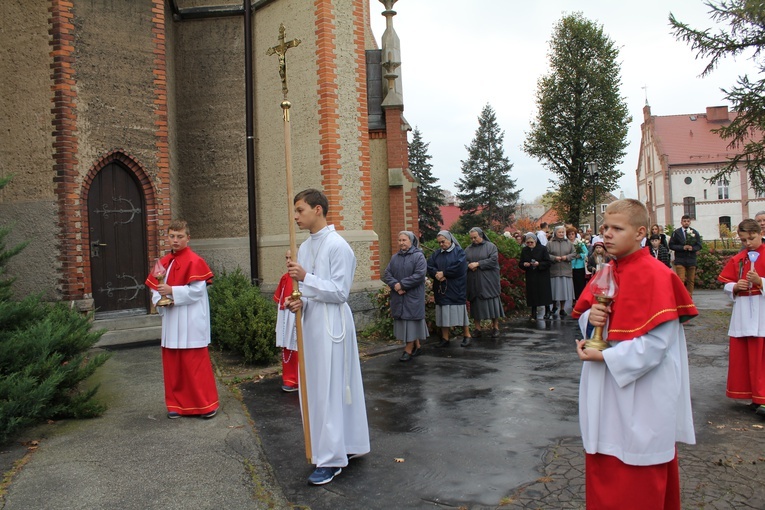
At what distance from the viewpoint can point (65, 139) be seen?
940 centimetres

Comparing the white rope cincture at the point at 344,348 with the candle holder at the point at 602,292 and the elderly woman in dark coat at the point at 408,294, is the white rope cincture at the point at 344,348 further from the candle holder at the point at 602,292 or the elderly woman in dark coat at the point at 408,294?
the elderly woman in dark coat at the point at 408,294

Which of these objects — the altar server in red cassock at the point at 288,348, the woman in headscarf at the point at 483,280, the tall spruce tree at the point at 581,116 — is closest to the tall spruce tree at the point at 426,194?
the tall spruce tree at the point at 581,116

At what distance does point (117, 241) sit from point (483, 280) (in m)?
6.38

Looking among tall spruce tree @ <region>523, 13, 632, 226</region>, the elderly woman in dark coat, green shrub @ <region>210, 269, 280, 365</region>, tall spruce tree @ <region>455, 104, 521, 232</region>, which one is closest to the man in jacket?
the elderly woman in dark coat

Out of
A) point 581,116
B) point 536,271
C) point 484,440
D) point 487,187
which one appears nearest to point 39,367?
point 484,440

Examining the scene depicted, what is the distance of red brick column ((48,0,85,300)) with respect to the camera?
30.7ft

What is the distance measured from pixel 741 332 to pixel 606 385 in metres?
3.95

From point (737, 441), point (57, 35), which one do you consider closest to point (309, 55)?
point (57, 35)

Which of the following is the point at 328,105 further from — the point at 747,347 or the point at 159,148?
the point at 747,347

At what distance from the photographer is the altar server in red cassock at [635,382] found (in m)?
2.97

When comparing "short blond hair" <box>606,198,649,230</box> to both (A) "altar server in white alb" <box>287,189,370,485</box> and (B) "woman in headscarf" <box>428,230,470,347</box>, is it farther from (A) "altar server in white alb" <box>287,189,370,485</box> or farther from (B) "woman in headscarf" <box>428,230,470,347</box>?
(B) "woman in headscarf" <box>428,230,470,347</box>

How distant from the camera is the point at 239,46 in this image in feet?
40.5

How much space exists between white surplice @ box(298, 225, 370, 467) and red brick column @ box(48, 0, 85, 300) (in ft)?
20.5

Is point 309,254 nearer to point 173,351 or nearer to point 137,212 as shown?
point 173,351
